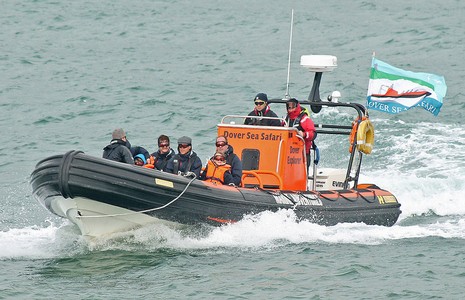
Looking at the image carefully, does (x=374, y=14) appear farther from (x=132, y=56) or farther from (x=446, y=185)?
(x=446, y=185)

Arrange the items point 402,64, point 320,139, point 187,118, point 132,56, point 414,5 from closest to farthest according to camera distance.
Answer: point 320,139
point 187,118
point 402,64
point 132,56
point 414,5

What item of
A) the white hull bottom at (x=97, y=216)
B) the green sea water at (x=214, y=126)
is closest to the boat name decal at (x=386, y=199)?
the green sea water at (x=214, y=126)

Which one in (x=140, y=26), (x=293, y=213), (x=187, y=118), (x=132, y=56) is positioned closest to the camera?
(x=293, y=213)

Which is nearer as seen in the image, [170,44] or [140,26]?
[170,44]

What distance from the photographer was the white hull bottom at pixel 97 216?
10422mm

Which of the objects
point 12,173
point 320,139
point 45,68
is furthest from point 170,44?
point 12,173

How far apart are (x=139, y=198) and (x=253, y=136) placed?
7.43ft

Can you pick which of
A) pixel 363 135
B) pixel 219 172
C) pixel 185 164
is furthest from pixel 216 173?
pixel 363 135

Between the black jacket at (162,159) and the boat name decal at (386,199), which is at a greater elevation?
the black jacket at (162,159)

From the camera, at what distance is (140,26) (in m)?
30.2

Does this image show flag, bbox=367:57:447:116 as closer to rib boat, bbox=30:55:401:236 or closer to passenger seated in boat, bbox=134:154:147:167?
rib boat, bbox=30:55:401:236

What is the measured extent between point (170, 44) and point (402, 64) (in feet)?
22.7

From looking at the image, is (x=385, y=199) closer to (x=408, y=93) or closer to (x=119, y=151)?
(x=408, y=93)

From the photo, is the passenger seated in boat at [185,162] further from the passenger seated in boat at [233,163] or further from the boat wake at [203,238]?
the boat wake at [203,238]
